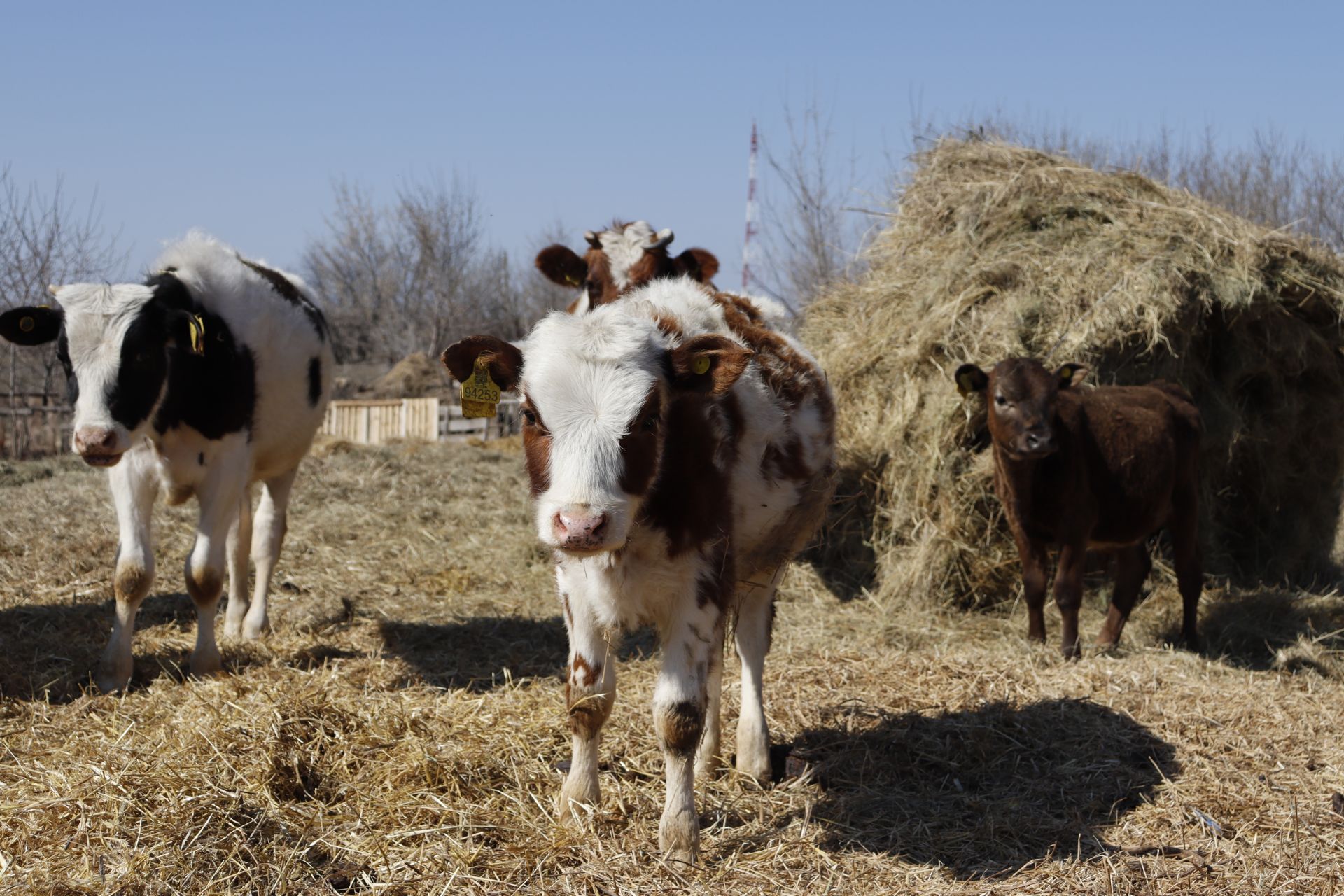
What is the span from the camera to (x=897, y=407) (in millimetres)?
9445

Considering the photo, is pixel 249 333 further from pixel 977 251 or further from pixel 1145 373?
pixel 1145 373

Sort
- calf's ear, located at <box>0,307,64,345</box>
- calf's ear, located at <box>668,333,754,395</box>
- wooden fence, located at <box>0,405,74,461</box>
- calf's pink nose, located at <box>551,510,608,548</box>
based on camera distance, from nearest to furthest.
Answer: calf's pink nose, located at <box>551,510,608,548</box>, calf's ear, located at <box>668,333,754,395</box>, calf's ear, located at <box>0,307,64,345</box>, wooden fence, located at <box>0,405,74,461</box>

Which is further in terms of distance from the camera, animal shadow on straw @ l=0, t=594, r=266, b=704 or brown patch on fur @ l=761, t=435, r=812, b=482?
animal shadow on straw @ l=0, t=594, r=266, b=704

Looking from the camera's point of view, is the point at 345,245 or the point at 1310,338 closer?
the point at 1310,338

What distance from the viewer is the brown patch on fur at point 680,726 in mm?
4090

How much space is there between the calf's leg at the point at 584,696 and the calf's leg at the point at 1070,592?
14.3 ft

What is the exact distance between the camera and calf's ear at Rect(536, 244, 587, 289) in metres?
9.49

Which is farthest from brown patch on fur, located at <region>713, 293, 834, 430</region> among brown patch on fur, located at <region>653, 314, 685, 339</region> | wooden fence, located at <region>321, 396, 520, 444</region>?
wooden fence, located at <region>321, 396, 520, 444</region>

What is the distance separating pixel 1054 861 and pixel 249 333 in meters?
5.54

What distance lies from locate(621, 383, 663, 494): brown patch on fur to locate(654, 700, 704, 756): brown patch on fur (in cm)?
83

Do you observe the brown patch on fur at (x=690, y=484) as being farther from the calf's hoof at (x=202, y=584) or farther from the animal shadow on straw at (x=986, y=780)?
the calf's hoof at (x=202, y=584)

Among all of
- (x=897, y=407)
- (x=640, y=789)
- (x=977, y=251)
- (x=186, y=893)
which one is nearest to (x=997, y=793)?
(x=640, y=789)

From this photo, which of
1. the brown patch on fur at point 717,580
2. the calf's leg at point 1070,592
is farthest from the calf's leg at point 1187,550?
the brown patch on fur at point 717,580

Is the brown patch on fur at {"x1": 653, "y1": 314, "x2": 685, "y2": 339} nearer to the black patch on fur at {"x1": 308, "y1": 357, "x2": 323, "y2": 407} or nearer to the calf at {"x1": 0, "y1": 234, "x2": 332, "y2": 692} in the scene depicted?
the calf at {"x1": 0, "y1": 234, "x2": 332, "y2": 692}
